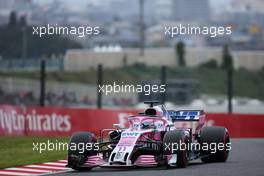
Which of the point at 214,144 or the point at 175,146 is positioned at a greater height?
the point at 175,146

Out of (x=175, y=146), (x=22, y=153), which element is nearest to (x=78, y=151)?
(x=175, y=146)

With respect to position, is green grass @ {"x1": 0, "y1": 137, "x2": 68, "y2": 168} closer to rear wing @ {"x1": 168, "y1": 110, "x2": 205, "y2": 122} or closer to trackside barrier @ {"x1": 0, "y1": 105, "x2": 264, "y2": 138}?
rear wing @ {"x1": 168, "y1": 110, "x2": 205, "y2": 122}

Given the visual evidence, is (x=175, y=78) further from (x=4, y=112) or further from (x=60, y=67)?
(x=4, y=112)

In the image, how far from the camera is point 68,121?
3400cm

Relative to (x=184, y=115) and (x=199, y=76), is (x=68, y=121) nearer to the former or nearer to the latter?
(x=184, y=115)

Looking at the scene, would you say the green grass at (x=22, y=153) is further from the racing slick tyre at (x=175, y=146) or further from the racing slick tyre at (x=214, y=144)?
the racing slick tyre at (x=175, y=146)

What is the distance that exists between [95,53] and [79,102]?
1318 centimetres

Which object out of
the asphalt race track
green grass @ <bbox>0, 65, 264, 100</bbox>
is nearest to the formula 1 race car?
the asphalt race track

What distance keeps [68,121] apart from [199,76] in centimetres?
2762

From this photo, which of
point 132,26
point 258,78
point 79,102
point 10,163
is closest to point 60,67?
point 79,102

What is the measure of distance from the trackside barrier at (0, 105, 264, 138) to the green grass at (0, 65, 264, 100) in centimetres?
1574

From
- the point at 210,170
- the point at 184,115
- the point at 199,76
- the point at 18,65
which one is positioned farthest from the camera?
the point at 199,76

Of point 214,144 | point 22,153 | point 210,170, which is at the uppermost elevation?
point 214,144

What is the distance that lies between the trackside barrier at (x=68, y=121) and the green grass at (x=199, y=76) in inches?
620
